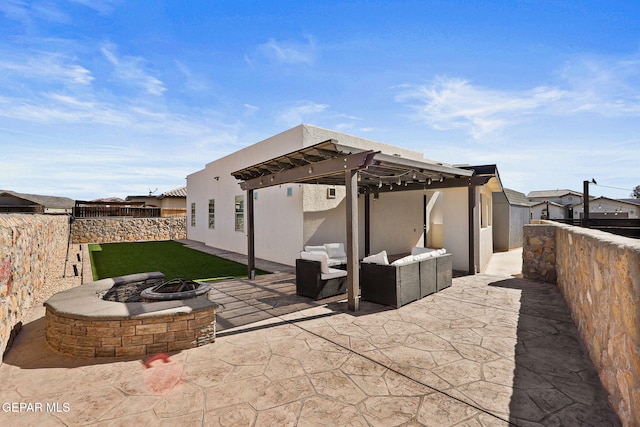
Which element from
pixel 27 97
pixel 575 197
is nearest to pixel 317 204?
pixel 27 97

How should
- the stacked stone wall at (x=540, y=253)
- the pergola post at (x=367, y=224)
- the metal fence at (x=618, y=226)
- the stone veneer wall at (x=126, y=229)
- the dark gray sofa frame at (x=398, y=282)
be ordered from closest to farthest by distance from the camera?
1. the dark gray sofa frame at (x=398, y=282)
2. the stacked stone wall at (x=540, y=253)
3. the metal fence at (x=618, y=226)
4. the pergola post at (x=367, y=224)
5. the stone veneer wall at (x=126, y=229)

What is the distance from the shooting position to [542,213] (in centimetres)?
2908

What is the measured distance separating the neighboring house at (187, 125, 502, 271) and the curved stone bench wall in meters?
3.34

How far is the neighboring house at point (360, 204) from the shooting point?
7.84 metres

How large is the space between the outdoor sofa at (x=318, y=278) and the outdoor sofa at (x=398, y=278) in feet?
2.16

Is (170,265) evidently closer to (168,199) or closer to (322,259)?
(322,259)

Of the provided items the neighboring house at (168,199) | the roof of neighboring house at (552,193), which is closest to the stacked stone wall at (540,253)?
the neighboring house at (168,199)

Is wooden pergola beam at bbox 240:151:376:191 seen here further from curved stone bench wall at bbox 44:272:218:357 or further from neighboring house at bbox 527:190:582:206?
neighboring house at bbox 527:190:582:206

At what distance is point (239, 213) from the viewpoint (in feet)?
43.5

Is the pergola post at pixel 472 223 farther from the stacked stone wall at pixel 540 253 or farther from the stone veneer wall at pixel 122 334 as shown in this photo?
the stone veneer wall at pixel 122 334

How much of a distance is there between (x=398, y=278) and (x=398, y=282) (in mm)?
76

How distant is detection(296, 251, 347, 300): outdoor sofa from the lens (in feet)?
19.8

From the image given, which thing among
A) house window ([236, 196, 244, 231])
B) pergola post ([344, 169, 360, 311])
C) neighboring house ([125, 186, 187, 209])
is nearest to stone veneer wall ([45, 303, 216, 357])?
pergola post ([344, 169, 360, 311])

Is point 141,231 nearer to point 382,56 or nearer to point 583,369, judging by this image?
point 382,56
